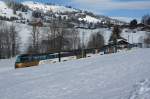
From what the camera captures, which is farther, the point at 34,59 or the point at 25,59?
the point at 34,59

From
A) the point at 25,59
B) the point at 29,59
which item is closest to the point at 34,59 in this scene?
the point at 29,59

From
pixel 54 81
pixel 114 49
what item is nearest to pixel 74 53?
pixel 114 49

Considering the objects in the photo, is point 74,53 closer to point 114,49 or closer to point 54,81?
point 114,49

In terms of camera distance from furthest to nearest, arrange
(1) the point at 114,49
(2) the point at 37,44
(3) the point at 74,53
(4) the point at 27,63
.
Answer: (2) the point at 37,44
(1) the point at 114,49
(3) the point at 74,53
(4) the point at 27,63

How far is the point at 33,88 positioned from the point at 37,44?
300ft

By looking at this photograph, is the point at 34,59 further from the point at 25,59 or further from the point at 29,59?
the point at 25,59

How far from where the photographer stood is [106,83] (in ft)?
91.9

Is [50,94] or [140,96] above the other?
[140,96]

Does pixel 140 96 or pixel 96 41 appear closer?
pixel 140 96

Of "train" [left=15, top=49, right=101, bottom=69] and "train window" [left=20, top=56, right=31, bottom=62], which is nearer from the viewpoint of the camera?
"train" [left=15, top=49, right=101, bottom=69]

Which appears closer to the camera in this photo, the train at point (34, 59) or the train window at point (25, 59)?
the train at point (34, 59)

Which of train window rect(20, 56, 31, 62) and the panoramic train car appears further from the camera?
train window rect(20, 56, 31, 62)

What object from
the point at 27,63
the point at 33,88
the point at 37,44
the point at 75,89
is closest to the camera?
the point at 75,89

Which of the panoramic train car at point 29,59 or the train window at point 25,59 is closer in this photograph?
the panoramic train car at point 29,59
